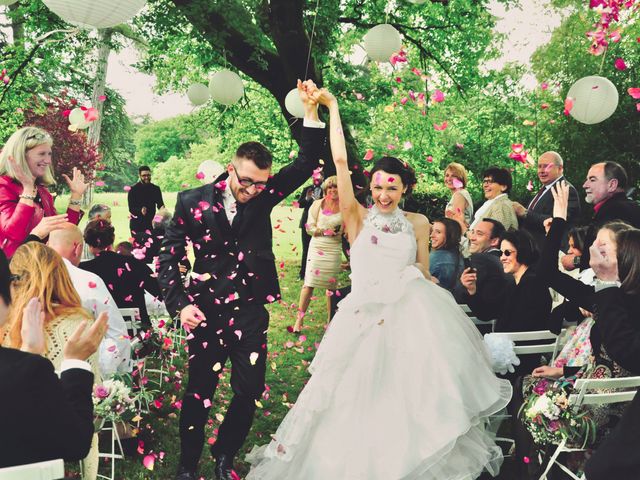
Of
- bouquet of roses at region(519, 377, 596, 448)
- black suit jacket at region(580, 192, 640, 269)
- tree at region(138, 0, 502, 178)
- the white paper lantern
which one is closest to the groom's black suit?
bouquet of roses at region(519, 377, 596, 448)

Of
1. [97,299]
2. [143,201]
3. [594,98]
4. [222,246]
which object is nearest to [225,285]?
[222,246]

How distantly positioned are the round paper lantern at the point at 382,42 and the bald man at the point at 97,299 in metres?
4.56

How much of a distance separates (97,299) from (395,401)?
1970 mm

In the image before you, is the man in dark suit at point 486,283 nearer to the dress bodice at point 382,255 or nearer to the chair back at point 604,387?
the dress bodice at point 382,255

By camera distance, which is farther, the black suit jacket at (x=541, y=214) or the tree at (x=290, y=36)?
the tree at (x=290, y=36)

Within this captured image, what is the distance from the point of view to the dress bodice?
154 inches

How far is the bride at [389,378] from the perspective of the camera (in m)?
3.41

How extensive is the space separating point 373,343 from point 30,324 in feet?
6.88

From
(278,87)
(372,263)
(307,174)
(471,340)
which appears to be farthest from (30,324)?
(278,87)

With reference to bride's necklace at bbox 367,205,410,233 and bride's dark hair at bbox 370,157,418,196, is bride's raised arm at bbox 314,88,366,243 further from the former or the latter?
bride's dark hair at bbox 370,157,418,196

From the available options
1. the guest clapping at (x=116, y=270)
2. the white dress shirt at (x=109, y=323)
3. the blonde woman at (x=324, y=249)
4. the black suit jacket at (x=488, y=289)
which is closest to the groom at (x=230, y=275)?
the white dress shirt at (x=109, y=323)

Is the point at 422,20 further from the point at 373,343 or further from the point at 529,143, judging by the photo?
the point at 373,343

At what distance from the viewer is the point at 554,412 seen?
3.24 m

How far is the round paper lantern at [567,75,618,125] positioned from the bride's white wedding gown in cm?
403
